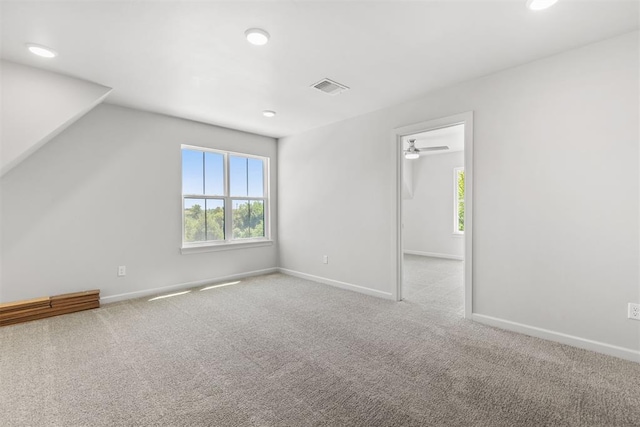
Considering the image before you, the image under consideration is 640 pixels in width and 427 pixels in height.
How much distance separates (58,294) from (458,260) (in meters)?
7.05

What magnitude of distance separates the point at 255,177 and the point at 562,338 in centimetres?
460

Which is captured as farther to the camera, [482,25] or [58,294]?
[58,294]

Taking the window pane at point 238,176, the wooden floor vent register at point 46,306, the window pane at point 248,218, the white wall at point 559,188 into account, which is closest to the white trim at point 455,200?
the white wall at point 559,188

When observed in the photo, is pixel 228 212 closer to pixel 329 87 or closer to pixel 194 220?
pixel 194 220

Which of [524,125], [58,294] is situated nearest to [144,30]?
[58,294]

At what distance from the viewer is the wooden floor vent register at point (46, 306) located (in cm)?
294

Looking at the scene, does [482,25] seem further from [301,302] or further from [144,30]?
[301,302]

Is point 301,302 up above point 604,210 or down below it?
below

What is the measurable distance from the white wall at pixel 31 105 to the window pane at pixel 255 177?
8.35ft

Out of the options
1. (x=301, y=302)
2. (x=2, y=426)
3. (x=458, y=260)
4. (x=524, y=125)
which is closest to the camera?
(x=2, y=426)

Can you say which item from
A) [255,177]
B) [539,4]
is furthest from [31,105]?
[539,4]

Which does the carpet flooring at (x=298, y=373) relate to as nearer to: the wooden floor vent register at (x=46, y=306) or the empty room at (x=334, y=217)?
the empty room at (x=334, y=217)

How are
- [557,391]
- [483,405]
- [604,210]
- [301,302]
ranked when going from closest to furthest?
[483,405], [557,391], [604,210], [301,302]

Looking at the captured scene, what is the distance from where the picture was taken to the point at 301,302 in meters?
3.69
